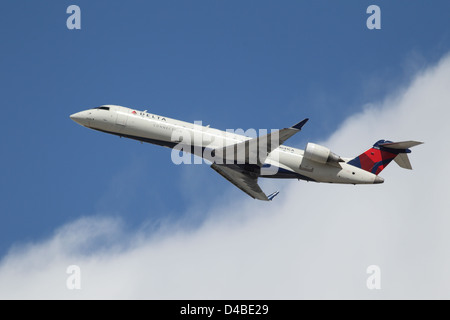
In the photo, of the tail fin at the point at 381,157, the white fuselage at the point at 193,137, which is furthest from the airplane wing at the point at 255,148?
the tail fin at the point at 381,157

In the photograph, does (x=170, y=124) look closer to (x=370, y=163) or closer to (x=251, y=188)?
(x=251, y=188)

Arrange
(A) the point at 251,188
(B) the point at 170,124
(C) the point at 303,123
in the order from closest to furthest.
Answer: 1. (C) the point at 303,123
2. (B) the point at 170,124
3. (A) the point at 251,188

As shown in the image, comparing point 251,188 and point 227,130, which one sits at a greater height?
point 227,130

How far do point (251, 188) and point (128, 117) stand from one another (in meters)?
10.5

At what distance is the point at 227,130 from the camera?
46.2m

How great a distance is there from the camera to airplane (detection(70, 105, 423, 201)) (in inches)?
1769

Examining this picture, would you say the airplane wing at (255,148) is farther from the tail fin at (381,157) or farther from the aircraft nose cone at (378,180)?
the aircraft nose cone at (378,180)

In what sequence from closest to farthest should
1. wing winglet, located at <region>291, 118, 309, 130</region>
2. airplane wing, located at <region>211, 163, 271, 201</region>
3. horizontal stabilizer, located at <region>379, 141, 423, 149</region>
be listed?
wing winglet, located at <region>291, 118, 309, 130</region> → horizontal stabilizer, located at <region>379, 141, 423, 149</region> → airplane wing, located at <region>211, 163, 271, 201</region>

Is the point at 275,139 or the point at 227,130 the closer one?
the point at 275,139

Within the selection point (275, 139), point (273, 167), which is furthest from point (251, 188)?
point (275, 139)

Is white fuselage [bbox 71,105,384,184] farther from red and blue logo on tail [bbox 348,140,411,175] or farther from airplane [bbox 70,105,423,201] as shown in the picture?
red and blue logo on tail [bbox 348,140,411,175]

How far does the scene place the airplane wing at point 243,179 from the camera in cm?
4665

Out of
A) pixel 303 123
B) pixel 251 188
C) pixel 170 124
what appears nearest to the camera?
pixel 303 123

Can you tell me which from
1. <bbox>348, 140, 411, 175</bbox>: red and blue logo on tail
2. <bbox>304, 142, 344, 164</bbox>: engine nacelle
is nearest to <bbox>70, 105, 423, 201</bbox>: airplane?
→ <bbox>304, 142, 344, 164</bbox>: engine nacelle
